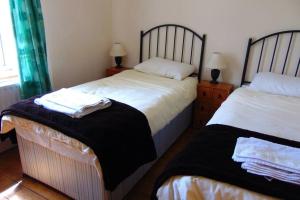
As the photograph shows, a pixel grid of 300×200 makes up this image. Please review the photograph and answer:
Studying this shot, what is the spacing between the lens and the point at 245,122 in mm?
1607

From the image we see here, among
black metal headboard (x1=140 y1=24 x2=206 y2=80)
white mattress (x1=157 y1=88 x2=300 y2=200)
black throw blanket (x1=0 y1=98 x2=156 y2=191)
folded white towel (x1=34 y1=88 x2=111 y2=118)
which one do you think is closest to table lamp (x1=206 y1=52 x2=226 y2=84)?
black metal headboard (x1=140 y1=24 x2=206 y2=80)

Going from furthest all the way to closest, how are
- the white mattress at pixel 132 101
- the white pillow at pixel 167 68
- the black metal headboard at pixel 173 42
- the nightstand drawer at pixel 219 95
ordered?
1. the black metal headboard at pixel 173 42
2. the white pillow at pixel 167 68
3. the nightstand drawer at pixel 219 95
4. the white mattress at pixel 132 101

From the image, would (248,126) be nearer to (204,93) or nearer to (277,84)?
(277,84)

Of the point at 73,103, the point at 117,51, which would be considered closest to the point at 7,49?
the point at 73,103

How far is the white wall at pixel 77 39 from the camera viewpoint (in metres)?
2.62

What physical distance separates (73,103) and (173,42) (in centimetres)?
183

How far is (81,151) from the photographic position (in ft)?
4.74

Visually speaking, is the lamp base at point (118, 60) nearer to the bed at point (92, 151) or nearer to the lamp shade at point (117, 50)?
the lamp shade at point (117, 50)

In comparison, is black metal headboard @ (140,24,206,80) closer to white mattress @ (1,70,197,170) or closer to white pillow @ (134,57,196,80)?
white pillow @ (134,57,196,80)

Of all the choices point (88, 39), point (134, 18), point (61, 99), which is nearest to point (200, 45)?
point (134, 18)

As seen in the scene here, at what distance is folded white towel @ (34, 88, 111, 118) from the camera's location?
→ 5.22 ft

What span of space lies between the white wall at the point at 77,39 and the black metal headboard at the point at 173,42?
24.8 inches

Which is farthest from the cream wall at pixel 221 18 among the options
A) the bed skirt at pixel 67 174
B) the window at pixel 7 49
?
the window at pixel 7 49

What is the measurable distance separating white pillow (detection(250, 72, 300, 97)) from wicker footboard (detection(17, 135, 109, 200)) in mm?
1822
